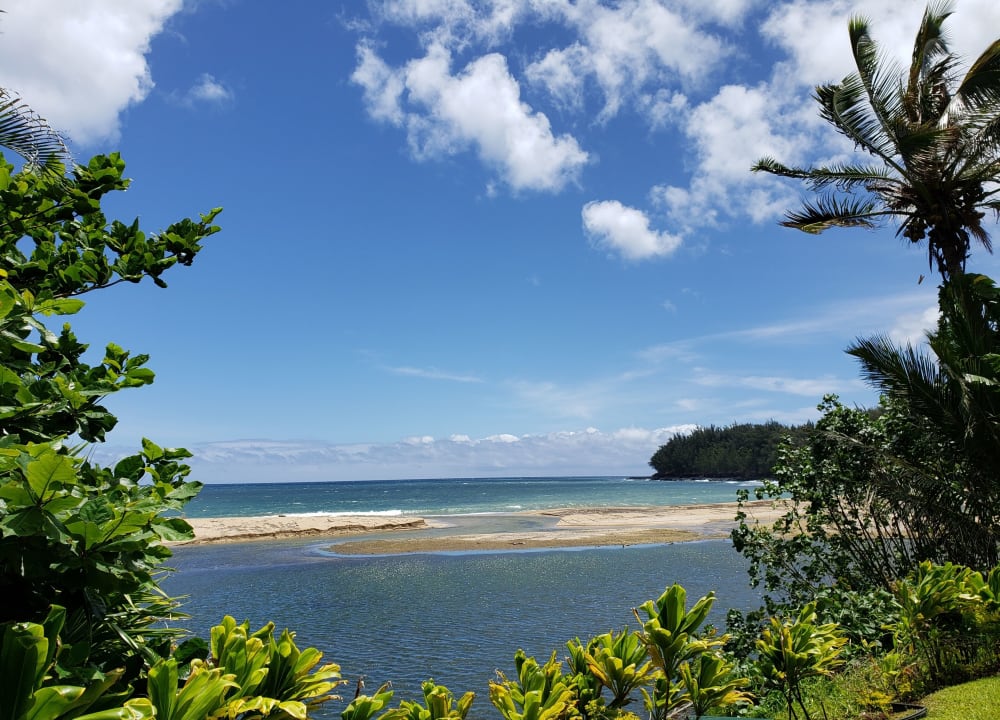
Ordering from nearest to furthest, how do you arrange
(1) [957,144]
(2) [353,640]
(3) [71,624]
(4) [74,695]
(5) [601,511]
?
(4) [74,695] → (3) [71,624] → (1) [957,144] → (2) [353,640] → (5) [601,511]

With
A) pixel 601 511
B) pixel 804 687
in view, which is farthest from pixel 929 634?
pixel 601 511

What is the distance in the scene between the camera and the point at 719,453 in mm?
145500

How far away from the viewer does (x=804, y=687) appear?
6395 millimetres

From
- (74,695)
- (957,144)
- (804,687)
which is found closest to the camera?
(74,695)

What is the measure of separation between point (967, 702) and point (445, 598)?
1411cm

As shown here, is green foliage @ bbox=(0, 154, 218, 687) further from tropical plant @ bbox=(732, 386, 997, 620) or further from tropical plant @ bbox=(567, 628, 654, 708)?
tropical plant @ bbox=(732, 386, 997, 620)

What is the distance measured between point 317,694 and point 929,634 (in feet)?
22.9

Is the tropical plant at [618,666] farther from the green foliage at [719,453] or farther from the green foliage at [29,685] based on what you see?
the green foliage at [719,453]

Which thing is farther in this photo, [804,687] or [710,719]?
[804,687]

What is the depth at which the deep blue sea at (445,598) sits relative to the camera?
11953mm

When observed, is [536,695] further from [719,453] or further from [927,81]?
[719,453]

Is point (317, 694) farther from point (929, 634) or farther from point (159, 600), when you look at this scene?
point (929, 634)

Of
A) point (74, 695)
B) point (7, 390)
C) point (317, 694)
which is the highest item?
point (7, 390)

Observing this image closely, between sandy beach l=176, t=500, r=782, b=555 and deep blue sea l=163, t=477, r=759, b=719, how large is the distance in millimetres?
2582
